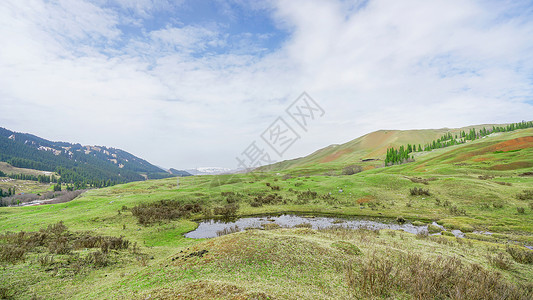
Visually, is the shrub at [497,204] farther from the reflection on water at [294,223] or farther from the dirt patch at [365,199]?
the dirt patch at [365,199]

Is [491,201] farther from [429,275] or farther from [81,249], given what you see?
[81,249]

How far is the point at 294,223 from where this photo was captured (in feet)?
99.0

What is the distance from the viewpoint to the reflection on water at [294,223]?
26.6m

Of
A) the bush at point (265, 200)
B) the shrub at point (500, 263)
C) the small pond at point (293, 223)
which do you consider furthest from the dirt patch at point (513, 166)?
the shrub at point (500, 263)

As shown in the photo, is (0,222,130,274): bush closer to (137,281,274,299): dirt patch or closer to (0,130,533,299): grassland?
(0,130,533,299): grassland

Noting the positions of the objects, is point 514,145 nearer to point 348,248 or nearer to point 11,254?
point 348,248

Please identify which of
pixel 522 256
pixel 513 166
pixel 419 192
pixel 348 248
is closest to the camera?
pixel 348 248

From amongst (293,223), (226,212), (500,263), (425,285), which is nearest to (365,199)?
(293,223)

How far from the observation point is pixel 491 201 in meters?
32.7

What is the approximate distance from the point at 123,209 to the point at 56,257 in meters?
21.9

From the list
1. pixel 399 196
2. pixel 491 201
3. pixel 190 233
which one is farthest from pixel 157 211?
pixel 491 201

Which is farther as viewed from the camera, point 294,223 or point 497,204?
point 497,204

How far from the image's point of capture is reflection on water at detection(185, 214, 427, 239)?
26.6 metres

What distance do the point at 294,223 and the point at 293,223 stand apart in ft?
0.49
